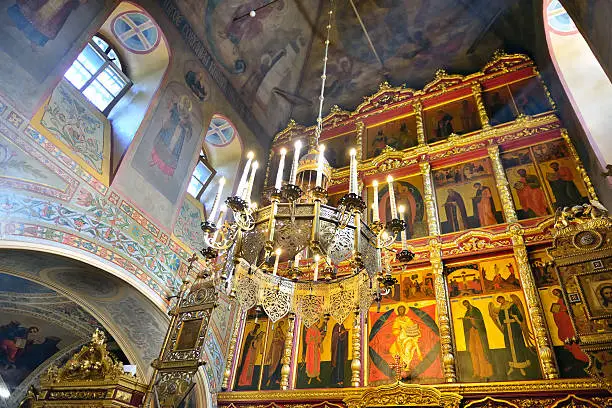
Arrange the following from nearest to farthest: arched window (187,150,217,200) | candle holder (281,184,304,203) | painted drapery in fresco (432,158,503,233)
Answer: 1. candle holder (281,184,304,203)
2. painted drapery in fresco (432,158,503,233)
3. arched window (187,150,217,200)

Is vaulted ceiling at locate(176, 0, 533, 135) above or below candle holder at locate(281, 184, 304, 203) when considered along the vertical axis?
above

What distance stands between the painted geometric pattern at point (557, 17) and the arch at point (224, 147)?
23.0ft

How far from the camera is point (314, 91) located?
1179 centimetres

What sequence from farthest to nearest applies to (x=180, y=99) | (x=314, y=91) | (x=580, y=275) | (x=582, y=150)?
1. (x=314, y=91)
2. (x=180, y=99)
3. (x=582, y=150)
4. (x=580, y=275)

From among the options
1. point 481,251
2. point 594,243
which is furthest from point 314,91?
point 594,243

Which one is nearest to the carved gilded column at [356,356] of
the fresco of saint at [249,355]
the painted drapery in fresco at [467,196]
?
the fresco of saint at [249,355]

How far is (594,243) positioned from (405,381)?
3340mm

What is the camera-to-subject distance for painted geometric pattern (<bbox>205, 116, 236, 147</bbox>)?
984 cm

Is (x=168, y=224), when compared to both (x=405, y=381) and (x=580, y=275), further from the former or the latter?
(x=580, y=275)

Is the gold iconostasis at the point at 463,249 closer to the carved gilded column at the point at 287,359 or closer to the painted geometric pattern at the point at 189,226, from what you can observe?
the carved gilded column at the point at 287,359

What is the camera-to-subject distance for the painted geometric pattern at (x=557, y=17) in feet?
23.9

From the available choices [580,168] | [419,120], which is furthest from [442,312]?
[419,120]

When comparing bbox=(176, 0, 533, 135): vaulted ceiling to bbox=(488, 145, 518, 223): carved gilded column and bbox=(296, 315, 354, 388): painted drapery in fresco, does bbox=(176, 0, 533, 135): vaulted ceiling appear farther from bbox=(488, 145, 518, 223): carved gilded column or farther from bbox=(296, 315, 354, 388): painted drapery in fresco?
bbox=(296, 315, 354, 388): painted drapery in fresco

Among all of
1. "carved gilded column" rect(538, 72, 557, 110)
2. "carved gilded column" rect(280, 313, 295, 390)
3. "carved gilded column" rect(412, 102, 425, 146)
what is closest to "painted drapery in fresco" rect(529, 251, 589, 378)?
"carved gilded column" rect(538, 72, 557, 110)
